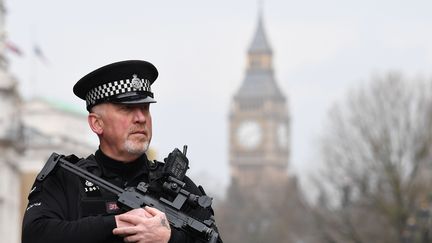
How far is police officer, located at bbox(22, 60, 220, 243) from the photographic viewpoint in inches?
284

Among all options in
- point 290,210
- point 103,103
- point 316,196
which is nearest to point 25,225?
point 103,103

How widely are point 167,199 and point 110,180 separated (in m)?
0.25

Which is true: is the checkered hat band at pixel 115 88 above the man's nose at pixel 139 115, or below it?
above

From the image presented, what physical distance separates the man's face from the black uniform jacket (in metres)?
0.05

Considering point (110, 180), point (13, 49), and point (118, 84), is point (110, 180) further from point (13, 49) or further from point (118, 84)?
point (13, 49)

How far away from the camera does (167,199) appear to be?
741 cm

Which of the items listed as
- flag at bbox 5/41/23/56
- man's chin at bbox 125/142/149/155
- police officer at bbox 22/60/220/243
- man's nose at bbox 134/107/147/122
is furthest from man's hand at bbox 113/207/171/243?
flag at bbox 5/41/23/56

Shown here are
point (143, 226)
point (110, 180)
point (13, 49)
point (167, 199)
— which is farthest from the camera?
point (13, 49)

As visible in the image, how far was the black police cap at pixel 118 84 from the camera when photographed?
7.53m

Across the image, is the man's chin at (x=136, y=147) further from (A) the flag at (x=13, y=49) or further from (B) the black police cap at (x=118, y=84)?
(A) the flag at (x=13, y=49)

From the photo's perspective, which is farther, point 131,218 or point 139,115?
point 139,115

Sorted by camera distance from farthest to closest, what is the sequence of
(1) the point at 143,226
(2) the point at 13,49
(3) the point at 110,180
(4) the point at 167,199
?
(2) the point at 13,49 → (3) the point at 110,180 → (4) the point at 167,199 → (1) the point at 143,226

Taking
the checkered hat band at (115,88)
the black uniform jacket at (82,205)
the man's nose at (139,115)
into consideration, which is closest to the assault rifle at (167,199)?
the black uniform jacket at (82,205)

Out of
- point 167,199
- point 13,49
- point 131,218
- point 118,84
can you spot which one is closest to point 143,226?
point 131,218
